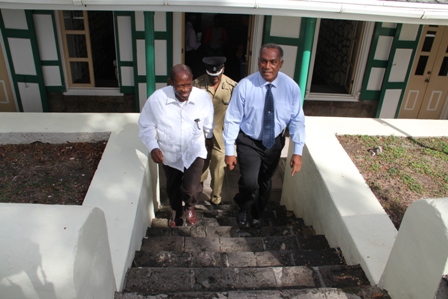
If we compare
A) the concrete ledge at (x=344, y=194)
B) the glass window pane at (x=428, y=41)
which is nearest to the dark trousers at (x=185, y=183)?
the concrete ledge at (x=344, y=194)

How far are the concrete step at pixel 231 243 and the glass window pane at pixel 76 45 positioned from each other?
16.8 feet

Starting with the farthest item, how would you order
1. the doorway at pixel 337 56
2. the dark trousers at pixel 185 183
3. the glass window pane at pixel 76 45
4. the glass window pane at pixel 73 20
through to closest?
the doorway at pixel 337 56, the glass window pane at pixel 76 45, the glass window pane at pixel 73 20, the dark trousers at pixel 185 183

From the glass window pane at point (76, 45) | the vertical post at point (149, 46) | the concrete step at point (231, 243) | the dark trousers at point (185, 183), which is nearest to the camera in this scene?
the concrete step at point (231, 243)

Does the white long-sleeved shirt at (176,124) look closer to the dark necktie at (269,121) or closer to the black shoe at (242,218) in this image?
the dark necktie at (269,121)

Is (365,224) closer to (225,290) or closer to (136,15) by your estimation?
(225,290)

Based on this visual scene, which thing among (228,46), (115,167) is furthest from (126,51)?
(228,46)

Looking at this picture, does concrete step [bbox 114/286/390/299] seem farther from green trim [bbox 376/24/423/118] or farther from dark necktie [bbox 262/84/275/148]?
green trim [bbox 376/24/423/118]

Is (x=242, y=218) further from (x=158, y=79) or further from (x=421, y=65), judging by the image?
(x=421, y=65)

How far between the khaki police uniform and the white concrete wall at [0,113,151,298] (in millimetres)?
708

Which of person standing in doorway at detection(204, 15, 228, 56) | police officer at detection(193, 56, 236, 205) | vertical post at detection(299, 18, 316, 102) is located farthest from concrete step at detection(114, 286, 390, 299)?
person standing in doorway at detection(204, 15, 228, 56)

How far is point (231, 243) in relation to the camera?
359cm

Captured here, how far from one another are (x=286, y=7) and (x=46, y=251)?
4265mm

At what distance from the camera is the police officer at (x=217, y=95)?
3875mm

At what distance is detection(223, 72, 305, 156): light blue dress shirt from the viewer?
3.40m
